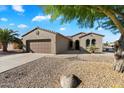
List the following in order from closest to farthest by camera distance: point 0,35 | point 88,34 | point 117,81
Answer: point 117,81 < point 0,35 < point 88,34

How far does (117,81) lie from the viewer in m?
6.23

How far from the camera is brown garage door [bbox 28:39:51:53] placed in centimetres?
1849

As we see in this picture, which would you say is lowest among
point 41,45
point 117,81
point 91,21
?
point 117,81

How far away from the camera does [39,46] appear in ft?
62.3

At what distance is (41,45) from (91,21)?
10811mm

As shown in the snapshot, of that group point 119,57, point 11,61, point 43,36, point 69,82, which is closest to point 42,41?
point 43,36

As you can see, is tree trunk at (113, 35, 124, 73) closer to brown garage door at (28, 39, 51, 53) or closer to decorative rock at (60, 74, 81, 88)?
decorative rock at (60, 74, 81, 88)

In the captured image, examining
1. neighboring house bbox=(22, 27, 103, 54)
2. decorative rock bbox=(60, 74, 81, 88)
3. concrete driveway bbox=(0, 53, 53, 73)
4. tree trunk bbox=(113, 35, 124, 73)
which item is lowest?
decorative rock bbox=(60, 74, 81, 88)

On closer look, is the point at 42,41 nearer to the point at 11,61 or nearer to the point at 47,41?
the point at 47,41

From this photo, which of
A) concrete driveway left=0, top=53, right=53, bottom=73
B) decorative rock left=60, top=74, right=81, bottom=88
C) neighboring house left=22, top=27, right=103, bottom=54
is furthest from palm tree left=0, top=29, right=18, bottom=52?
decorative rock left=60, top=74, right=81, bottom=88
